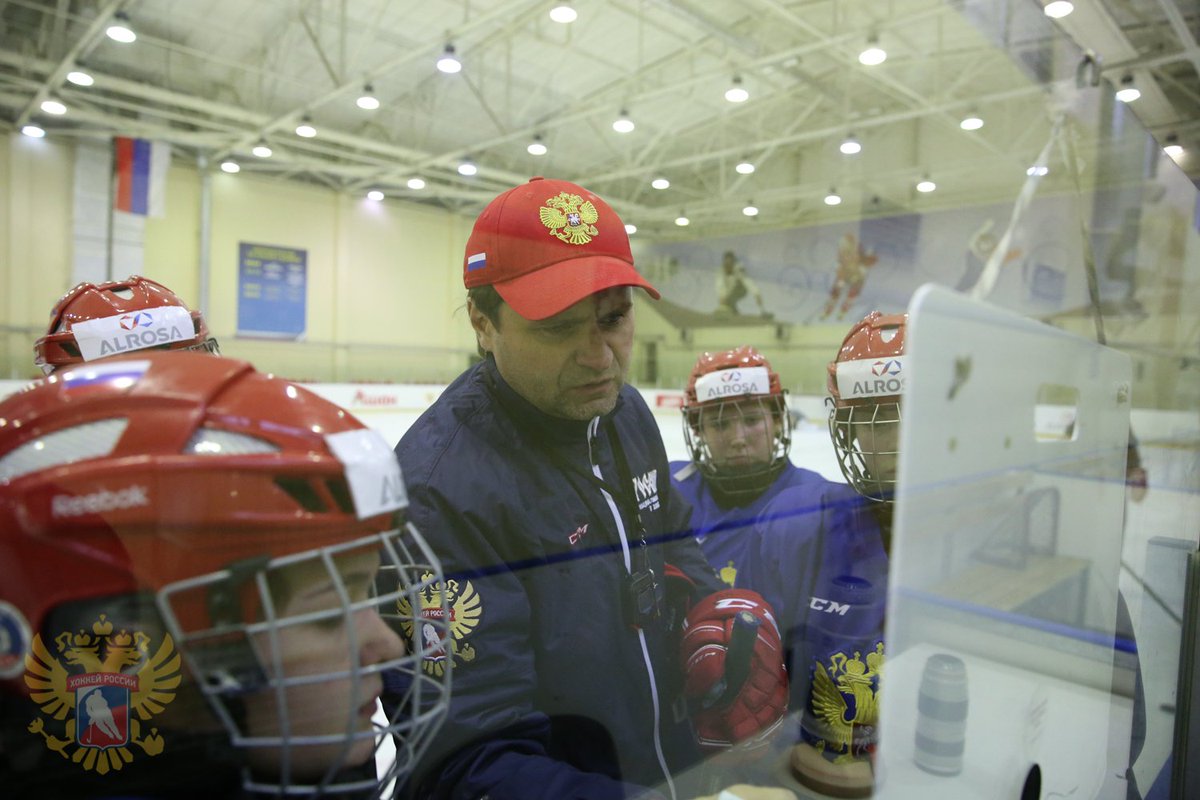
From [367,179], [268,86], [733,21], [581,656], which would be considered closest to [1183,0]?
[581,656]

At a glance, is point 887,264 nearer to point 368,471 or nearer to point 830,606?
point 830,606

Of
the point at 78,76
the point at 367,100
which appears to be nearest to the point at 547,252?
the point at 78,76

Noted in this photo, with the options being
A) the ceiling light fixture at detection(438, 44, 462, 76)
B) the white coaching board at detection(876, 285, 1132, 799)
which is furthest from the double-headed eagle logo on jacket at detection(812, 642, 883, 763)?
the ceiling light fixture at detection(438, 44, 462, 76)

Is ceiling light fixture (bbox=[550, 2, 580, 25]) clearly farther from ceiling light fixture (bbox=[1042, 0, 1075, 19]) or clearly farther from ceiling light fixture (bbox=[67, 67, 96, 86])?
ceiling light fixture (bbox=[1042, 0, 1075, 19])

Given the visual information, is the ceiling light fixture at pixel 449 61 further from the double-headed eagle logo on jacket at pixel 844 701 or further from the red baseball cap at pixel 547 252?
the double-headed eagle logo on jacket at pixel 844 701

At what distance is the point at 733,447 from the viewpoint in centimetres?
181

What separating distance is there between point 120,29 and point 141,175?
178 inches

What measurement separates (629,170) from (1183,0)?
16.6ft

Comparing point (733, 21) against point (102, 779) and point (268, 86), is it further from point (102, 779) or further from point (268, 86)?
point (102, 779)

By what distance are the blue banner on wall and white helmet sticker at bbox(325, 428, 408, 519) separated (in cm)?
842

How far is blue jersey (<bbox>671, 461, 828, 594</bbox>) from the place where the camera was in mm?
1474

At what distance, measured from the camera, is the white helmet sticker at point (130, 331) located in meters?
1.28

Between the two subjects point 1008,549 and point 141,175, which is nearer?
point 1008,549

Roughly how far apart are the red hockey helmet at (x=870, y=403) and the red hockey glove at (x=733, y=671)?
26cm
